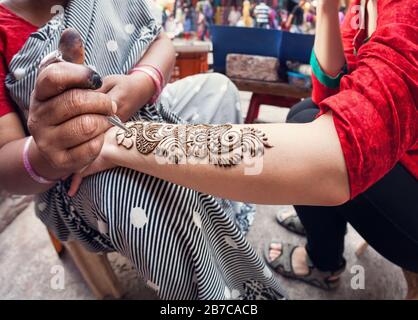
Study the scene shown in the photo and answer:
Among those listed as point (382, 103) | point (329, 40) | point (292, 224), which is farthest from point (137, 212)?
point (292, 224)

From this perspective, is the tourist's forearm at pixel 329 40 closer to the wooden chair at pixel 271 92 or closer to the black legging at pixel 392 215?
the black legging at pixel 392 215

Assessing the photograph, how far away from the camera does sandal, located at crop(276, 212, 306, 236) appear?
42.8 inches

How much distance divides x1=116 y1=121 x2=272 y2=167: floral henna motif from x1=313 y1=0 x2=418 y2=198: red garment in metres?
0.10


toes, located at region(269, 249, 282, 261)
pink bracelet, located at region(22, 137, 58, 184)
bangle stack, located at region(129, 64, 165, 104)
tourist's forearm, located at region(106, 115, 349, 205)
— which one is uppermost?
bangle stack, located at region(129, 64, 165, 104)

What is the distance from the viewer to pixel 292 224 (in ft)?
3.61

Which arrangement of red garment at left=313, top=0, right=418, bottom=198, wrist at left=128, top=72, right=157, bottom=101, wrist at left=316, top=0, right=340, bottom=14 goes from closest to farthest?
red garment at left=313, top=0, right=418, bottom=198, wrist at left=128, top=72, right=157, bottom=101, wrist at left=316, top=0, right=340, bottom=14

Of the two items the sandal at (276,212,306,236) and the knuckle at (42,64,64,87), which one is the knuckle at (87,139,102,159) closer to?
the knuckle at (42,64,64,87)

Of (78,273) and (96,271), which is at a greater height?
(96,271)

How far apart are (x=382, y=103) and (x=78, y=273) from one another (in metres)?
0.98

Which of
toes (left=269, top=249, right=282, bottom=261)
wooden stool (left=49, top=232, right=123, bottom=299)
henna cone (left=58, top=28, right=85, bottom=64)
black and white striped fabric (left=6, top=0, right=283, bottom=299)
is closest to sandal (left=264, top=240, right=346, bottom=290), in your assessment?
toes (left=269, top=249, right=282, bottom=261)

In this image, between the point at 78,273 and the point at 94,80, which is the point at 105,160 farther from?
the point at 78,273

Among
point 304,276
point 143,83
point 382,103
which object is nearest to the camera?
point 382,103

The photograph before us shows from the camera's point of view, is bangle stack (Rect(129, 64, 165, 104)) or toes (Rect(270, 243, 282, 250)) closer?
bangle stack (Rect(129, 64, 165, 104))

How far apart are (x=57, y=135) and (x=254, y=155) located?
273mm
